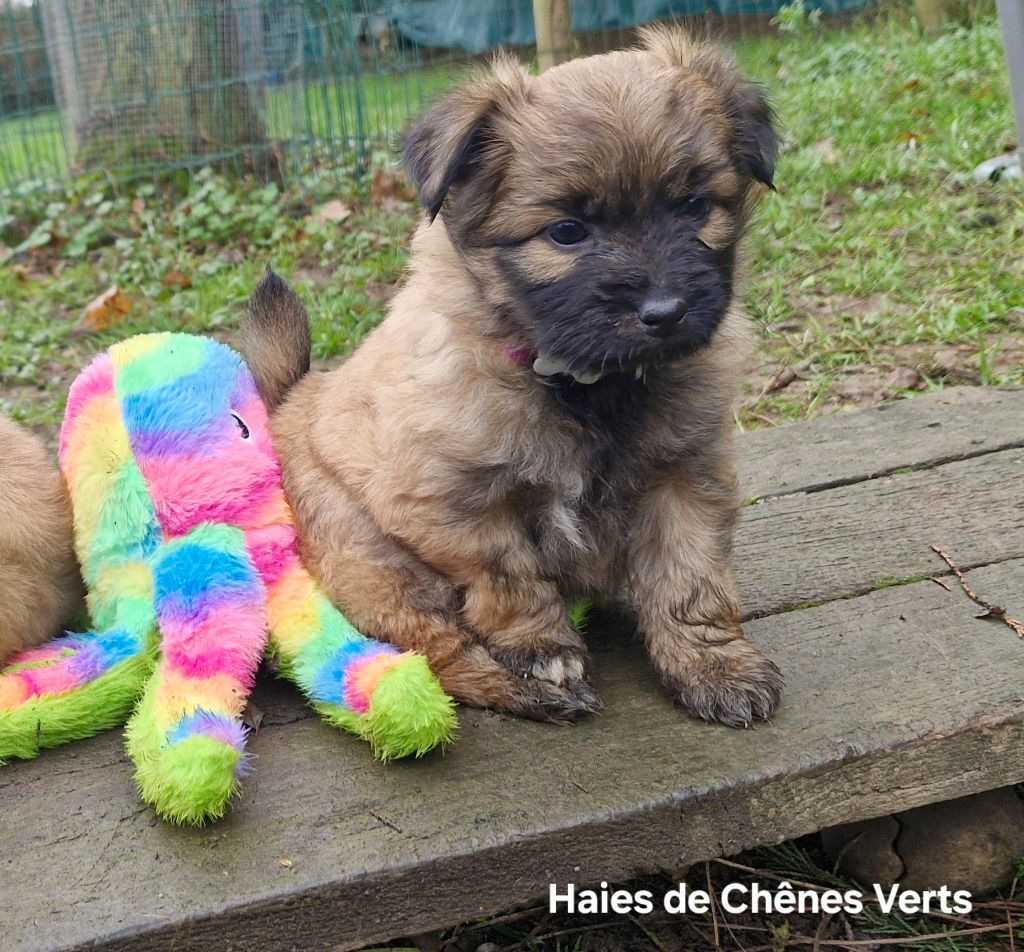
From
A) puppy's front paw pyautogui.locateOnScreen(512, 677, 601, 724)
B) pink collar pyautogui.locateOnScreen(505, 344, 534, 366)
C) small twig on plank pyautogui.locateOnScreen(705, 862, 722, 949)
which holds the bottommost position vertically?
small twig on plank pyautogui.locateOnScreen(705, 862, 722, 949)

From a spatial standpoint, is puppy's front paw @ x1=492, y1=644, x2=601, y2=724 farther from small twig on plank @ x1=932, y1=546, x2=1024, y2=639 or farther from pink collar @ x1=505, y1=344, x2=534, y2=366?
small twig on plank @ x1=932, y1=546, x2=1024, y2=639

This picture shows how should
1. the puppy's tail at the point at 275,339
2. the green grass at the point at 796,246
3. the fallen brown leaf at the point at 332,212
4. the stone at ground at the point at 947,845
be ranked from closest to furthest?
the stone at ground at the point at 947,845, the puppy's tail at the point at 275,339, the green grass at the point at 796,246, the fallen brown leaf at the point at 332,212

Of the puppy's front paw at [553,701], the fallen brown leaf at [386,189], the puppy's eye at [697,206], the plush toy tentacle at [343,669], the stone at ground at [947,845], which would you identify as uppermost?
the puppy's eye at [697,206]

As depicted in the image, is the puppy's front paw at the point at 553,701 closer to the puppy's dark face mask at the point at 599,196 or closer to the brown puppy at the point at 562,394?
the brown puppy at the point at 562,394

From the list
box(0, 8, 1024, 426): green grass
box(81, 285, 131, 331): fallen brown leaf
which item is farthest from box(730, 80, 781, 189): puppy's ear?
box(81, 285, 131, 331): fallen brown leaf

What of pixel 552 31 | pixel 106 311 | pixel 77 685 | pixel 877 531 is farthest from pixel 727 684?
pixel 552 31

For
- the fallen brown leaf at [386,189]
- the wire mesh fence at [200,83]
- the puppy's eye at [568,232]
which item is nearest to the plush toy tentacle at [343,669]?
the puppy's eye at [568,232]
